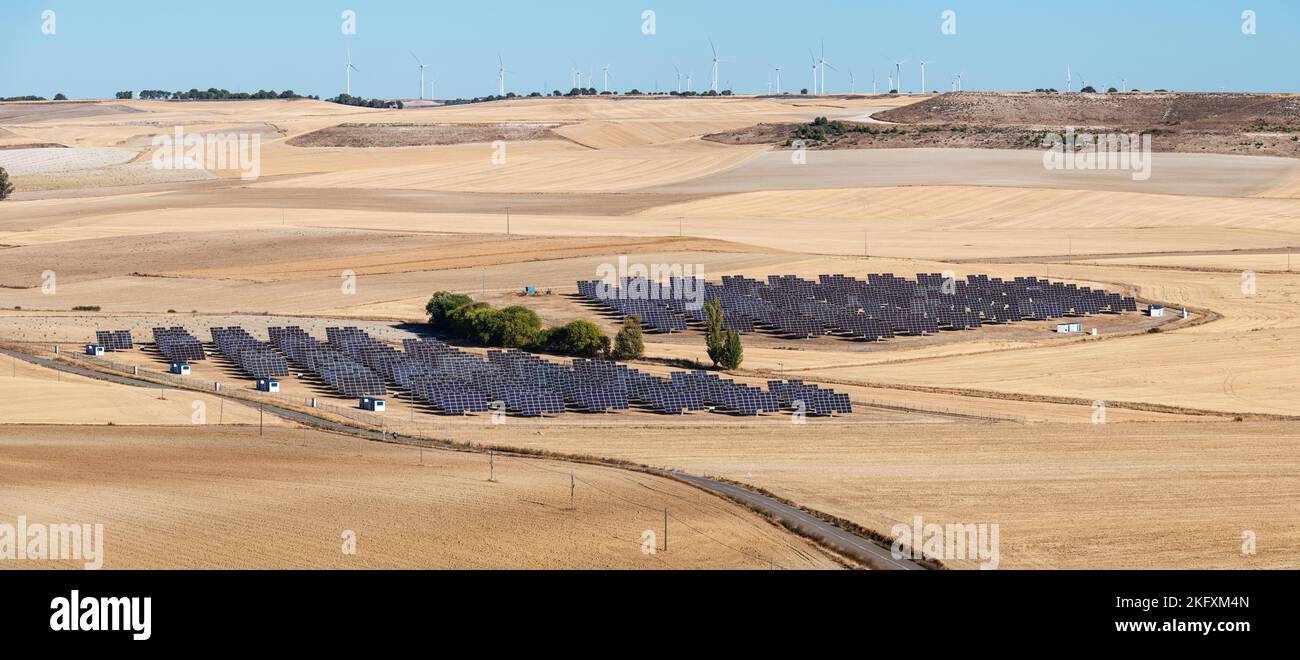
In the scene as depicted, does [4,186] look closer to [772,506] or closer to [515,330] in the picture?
[515,330]

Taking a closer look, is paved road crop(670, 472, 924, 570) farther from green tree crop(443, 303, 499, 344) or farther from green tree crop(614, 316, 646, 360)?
green tree crop(443, 303, 499, 344)

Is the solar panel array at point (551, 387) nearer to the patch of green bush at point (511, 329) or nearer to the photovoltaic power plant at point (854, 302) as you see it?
the patch of green bush at point (511, 329)

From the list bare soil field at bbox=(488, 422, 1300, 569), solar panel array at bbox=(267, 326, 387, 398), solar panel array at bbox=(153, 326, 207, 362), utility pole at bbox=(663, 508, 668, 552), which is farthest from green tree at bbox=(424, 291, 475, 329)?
utility pole at bbox=(663, 508, 668, 552)

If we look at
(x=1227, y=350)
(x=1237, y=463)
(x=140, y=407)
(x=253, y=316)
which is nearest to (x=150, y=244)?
(x=253, y=316)

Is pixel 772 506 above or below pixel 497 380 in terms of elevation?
below

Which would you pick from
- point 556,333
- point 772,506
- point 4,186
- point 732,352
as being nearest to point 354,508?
point 772,506

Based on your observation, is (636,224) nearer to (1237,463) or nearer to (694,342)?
(694,342)
